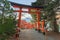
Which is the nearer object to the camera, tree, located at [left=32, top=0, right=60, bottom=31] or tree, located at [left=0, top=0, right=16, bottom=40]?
tree, located at [left=0, top=0, right=16, bottom=40]

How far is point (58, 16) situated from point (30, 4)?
41.7 inches

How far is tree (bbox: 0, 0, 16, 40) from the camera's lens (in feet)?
12.9

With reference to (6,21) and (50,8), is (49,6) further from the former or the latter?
(6,21)

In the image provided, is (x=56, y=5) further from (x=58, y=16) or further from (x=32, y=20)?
(x=32, y=20)

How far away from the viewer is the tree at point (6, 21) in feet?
12.9

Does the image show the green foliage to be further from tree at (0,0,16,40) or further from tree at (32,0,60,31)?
tree at (0,0,16,40)

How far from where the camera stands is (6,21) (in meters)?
4.11

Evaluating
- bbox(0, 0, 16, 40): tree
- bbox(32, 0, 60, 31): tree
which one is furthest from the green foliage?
bbox(0, 0, 16, 40): tree

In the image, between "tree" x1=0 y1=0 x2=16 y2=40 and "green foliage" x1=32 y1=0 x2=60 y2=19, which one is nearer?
"tree" x1=0 y1=0 x2=16 y2=40

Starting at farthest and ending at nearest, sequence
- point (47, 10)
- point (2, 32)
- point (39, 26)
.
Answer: point (39, 26) < point (47, 10) < point (2, 32)

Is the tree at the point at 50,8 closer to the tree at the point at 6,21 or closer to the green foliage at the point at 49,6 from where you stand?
the green foliage at the point at 49,6

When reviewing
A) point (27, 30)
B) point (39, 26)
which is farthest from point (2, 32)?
point (39, 26)

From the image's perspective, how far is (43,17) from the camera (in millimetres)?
5609

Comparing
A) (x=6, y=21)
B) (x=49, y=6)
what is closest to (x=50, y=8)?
(x=49, y=6)
